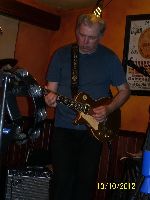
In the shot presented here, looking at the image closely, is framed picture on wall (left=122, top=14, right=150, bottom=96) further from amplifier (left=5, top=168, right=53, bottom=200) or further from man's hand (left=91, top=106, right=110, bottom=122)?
amplifier (left=5, top=168, right=53, bottom=200)

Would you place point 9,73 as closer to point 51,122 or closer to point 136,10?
point 136,10

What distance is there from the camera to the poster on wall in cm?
444

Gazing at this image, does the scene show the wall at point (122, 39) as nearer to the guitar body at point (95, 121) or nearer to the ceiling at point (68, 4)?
the ceiling at point (68, 4)

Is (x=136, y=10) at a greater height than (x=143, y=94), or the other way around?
(x=136, y=10)

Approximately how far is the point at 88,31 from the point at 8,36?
2.09 meters

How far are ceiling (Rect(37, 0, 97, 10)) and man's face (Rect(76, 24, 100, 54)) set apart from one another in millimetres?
A: 1987

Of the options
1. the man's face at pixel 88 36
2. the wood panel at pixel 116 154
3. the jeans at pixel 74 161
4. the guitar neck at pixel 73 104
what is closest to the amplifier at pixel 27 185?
the jeans at pixel 74 161

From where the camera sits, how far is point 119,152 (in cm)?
439

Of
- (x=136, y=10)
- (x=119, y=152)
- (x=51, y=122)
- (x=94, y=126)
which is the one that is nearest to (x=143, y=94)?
(x=119, y=152)

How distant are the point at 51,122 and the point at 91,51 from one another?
2.41 metres

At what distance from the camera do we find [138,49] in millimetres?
4391

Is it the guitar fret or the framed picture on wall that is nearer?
the guitar fret

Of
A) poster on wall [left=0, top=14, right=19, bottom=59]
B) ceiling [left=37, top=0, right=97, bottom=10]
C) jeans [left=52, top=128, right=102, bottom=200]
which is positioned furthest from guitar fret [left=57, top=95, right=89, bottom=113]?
ceiling [left=37, top=0, right=97, bottom=10]

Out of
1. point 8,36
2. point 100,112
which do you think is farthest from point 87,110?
point 8,36
